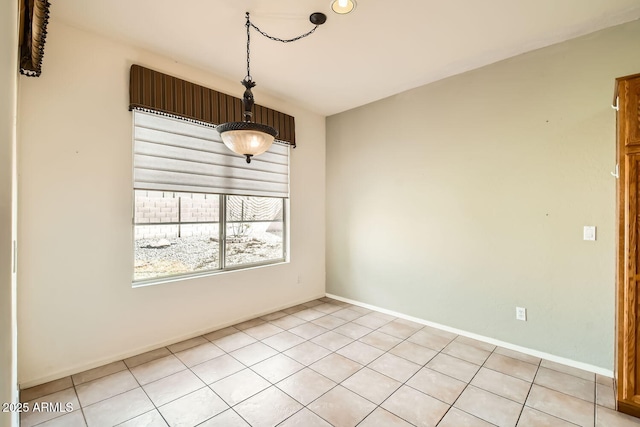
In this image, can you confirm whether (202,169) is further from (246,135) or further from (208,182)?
(246,135)

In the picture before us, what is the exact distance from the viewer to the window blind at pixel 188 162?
2748 millimetres

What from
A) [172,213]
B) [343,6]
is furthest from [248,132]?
[172,213]

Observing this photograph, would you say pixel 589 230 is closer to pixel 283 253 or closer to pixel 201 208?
pixel 283 253

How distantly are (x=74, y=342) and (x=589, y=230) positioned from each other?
4.41m

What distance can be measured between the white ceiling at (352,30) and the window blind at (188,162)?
0.70 meters

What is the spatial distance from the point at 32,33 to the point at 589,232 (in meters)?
4.29

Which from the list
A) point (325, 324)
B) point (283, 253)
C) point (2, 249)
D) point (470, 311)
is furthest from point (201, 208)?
point (470, 311)

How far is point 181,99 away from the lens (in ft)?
9.63

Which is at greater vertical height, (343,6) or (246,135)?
(343,6)

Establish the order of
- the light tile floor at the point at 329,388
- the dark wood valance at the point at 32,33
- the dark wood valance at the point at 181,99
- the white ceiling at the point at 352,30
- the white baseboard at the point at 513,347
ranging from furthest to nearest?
the dark wood valance at the point at 181,99, the white baseboard at the point at 513,347, the white ceiling at the point at 352,30, the light tile floor at the point at 329,388, the dark wood valance at the point at 32,33

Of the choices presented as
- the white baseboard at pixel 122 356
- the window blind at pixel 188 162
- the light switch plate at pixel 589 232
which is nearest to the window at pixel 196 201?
the window blind at pixel 188 162

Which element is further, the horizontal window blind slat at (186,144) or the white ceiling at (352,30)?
the horizontal window blind slat at (186,144)

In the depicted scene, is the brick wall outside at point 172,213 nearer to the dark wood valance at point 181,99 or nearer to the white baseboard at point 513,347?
the dark wood valance at point 181,99

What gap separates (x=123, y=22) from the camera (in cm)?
236
